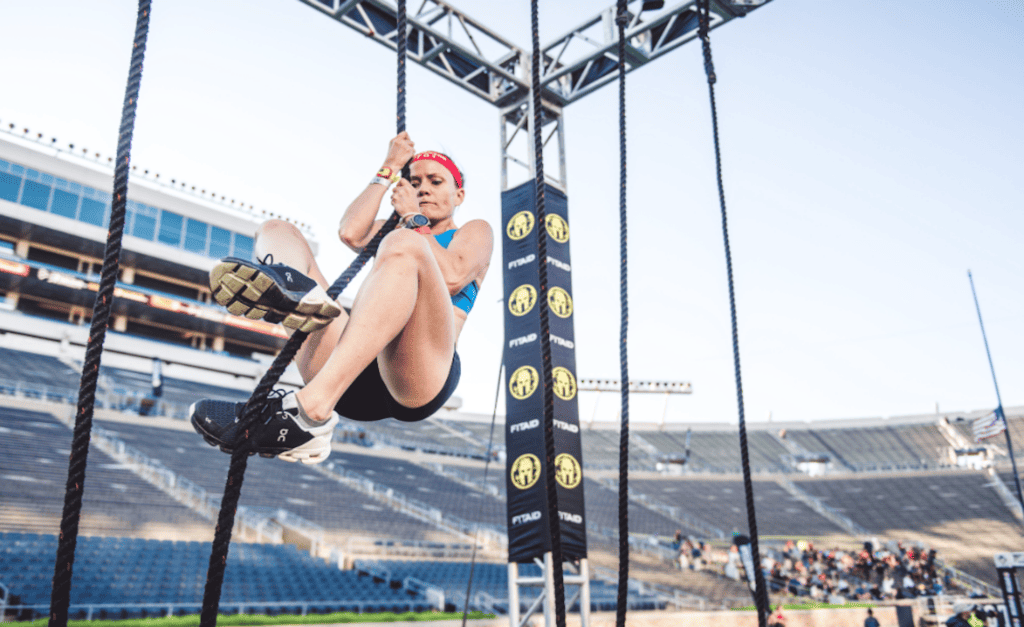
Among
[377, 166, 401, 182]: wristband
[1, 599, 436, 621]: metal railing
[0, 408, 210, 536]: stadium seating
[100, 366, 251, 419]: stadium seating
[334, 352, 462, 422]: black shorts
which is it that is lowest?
[1, 599, 436, 621]: metal railing

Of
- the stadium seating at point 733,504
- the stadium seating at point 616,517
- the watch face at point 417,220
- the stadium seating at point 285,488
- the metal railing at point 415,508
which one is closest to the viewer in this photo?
the watch face at point 417,220

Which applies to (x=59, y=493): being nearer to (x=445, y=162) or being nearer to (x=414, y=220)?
(x=445, y=162)

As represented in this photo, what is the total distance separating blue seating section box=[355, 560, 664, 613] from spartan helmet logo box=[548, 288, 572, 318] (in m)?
6.46

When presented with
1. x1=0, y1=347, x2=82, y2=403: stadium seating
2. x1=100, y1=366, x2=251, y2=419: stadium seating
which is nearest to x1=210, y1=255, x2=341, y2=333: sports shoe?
x1=0, y1=347, x2=82, y2=403: stadium seating

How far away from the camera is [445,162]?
2.36 metres

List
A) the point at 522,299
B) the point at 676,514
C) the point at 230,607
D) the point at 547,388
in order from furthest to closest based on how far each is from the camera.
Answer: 1. the point at 676,514
2. the point at 230,607
3. the point at 522,299
4. the point at 547,388

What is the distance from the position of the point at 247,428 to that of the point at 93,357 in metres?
0.34

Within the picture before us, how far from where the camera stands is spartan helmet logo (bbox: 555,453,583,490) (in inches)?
233

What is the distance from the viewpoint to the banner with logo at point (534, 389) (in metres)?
5.85

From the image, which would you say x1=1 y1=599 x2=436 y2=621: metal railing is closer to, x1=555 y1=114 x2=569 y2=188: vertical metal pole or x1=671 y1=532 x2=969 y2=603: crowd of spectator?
x1=555 y1=114 x2=569 y2=188: vertical metal pole

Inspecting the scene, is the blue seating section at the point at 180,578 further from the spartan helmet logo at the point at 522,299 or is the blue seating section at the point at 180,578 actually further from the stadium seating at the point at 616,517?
the stadium seating at the point at 616,517

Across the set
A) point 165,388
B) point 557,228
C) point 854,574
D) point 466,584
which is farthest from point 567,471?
point 165,388

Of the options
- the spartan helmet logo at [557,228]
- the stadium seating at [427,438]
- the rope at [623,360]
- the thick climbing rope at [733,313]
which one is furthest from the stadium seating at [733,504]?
the rope at [623,360]

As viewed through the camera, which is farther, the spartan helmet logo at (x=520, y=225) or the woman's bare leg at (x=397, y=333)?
the spartan helmet logo at (x=520, y=225)
